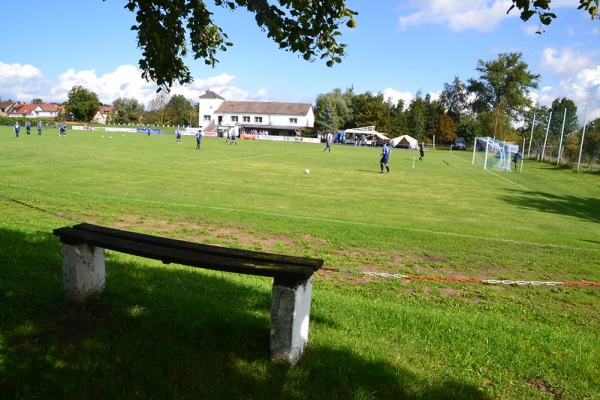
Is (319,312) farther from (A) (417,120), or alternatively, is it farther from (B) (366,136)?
(A) (417,120)

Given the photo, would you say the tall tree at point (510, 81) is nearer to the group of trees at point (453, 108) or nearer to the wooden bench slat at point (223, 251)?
the group of trees at point (453, 108)

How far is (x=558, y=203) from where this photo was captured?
20.5 m

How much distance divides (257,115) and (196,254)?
365 feet

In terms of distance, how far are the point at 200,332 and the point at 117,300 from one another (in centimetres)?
107

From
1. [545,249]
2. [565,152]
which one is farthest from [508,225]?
[565,152]

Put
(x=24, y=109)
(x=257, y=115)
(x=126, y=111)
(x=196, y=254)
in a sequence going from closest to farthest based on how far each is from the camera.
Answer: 1. (x=196, y=254)
2. (x=257, y=115)
3. (x=126, y=111)
4. (x=24, y=109)

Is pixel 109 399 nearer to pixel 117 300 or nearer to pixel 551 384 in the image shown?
pixel 117 300

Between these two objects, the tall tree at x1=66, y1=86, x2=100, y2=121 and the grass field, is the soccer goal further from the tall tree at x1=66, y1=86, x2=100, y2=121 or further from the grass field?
the tall tree at x1=66, y1=86, x2=100, y2=121

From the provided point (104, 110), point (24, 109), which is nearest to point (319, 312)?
point (104, 110)

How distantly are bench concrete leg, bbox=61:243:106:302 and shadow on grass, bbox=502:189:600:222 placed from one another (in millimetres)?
17349

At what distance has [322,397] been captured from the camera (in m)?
3.18

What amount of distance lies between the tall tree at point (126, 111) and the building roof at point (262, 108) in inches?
1476

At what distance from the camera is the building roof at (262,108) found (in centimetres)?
11106

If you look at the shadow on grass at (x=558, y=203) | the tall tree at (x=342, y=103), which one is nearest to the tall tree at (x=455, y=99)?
the tall tree at (x=342, y=103)
